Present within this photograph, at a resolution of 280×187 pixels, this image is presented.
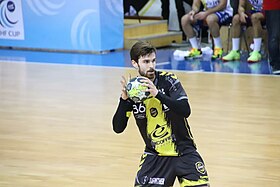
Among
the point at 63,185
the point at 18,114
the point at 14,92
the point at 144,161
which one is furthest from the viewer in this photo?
the point at 14,92

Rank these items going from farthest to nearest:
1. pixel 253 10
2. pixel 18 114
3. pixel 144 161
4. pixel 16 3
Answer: pixel 16 3 < pixel 253 10 < pixel 18 114 < pixel 144 161

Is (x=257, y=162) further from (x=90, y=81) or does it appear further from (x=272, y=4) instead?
(x=272, y=4)

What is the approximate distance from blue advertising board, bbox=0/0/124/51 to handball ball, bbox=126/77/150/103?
933 centimetres

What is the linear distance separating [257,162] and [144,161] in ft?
6.61

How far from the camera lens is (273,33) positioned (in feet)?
35.6

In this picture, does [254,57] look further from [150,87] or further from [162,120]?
[150,87]

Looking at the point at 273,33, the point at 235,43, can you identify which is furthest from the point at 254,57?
the point at 273,33

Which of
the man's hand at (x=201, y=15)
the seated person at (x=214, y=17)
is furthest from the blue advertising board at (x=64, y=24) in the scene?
the man's hand at (x=201, y=15)

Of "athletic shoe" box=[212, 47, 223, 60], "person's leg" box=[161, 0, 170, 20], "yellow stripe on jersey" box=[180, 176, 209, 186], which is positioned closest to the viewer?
"yellow stripe on jersey" box=[180, 176, 209, 186]

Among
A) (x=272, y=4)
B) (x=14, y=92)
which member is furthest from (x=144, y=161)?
(x=272, y=4)

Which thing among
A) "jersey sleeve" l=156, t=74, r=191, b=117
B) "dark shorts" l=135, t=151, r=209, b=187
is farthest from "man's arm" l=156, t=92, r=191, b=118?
"dark shorts" l=135, t=151, r=209, b=187

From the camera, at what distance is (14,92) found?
9.40 meters

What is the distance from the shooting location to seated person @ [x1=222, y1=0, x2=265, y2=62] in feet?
37.7

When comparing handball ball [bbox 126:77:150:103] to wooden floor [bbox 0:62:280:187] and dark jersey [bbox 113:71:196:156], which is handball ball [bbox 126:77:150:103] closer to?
dark jersey [bbox 113:71:196:156]
